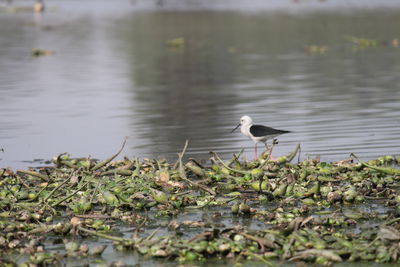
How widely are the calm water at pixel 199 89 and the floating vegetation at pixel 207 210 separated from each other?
2492mm

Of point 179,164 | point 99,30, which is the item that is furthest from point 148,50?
point 179,164

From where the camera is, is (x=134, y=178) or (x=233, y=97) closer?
(x=134, y=178)

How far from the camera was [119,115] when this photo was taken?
22156 mm

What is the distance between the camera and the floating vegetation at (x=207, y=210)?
9039 mm

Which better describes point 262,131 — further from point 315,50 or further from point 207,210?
point 315,50

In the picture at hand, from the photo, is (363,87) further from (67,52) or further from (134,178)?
(67,52)

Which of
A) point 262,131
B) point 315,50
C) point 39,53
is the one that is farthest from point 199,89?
point 39,53

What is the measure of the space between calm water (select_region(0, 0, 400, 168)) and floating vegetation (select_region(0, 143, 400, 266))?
2492 mm

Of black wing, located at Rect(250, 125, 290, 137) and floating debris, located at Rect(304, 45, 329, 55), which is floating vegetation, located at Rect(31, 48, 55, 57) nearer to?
floating debris, located at Rect(304, 45, 329, 55)

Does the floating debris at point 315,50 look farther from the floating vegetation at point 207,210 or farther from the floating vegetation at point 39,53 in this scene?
the floating vegetation at point 207,210

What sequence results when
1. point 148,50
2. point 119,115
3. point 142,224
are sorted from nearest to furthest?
point 142,224
point 119,115
point 148,50

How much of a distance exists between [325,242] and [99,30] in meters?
51.3

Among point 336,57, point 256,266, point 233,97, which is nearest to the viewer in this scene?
point 256,266

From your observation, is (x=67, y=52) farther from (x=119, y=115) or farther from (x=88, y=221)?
(x=88, y=221)
